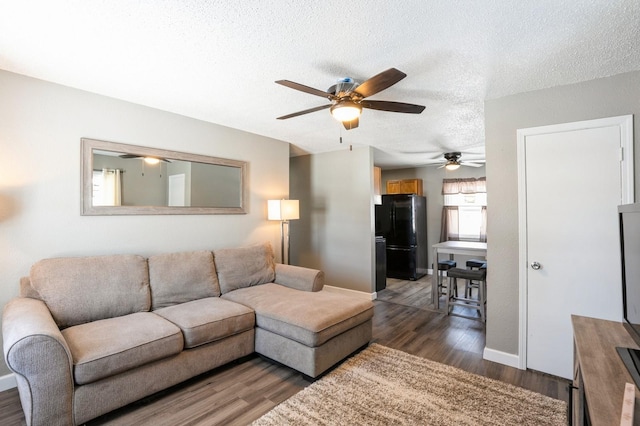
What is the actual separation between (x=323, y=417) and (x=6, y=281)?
258 centimetres

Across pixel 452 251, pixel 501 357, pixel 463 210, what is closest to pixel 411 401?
pixel 501 357

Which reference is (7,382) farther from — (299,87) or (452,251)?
(452,251)

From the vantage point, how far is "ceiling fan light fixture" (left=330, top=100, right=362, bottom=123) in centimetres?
221

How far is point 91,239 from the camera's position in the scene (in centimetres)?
267

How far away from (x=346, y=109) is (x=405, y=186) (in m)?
5.07

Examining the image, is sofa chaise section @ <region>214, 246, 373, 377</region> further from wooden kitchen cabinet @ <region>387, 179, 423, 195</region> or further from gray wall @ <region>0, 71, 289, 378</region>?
wooden kitchen cabinet @ <region>387, 179, 423, 195</region>

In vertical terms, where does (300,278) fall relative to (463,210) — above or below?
below

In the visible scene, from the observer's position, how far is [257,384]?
7.66 ft

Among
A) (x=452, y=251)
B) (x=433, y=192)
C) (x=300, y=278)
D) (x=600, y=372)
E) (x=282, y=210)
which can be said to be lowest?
(x=300, y=278)

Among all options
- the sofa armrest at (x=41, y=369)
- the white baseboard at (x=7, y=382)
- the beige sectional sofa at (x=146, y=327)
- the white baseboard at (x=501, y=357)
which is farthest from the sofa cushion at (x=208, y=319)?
the white baseboard at (x=501, y=357)

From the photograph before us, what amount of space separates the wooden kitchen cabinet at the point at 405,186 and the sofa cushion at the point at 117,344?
228 inches

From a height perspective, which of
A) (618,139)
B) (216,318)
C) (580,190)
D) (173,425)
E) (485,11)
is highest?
(485,11)

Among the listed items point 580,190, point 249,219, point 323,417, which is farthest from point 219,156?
point 580,190

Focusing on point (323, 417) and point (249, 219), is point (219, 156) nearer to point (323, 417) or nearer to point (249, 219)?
point (249, 219)
